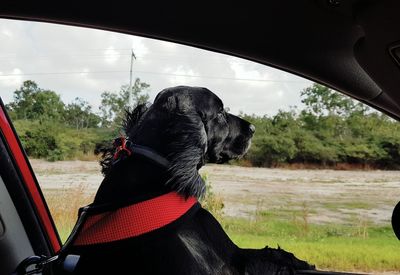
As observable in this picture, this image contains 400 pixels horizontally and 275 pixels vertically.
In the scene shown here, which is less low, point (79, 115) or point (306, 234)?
point (79, 115)

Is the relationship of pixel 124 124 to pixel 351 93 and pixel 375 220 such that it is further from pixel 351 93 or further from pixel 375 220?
pixel 375 220

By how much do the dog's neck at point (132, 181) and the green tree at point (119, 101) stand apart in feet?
1.26

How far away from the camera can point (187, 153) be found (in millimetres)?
1643

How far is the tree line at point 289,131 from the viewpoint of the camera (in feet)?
7.15

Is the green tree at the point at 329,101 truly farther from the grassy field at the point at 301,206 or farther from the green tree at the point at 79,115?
the green tree at the point at 79,115

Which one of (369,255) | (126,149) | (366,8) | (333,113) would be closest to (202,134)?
(126,149)

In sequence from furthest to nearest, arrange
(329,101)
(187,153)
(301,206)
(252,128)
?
(301,206) → (329,101) → (252,128) → (187,153)

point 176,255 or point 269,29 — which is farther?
point 269,29

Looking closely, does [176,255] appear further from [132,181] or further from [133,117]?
[133,117]

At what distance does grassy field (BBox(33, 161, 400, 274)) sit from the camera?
2168 millimetres

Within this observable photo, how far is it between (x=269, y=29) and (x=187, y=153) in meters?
0.61

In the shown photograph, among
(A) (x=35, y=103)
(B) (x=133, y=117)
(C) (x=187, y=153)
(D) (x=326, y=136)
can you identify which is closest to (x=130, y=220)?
(C) (x=187, y=153)

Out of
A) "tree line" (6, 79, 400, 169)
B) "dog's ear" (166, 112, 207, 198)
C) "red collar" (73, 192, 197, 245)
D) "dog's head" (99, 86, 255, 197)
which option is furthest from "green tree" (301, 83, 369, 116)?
"red collar" (73, 192, 197, 245)

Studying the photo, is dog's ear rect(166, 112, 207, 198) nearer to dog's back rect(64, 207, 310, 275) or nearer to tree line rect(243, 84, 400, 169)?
dog's back rect(64, 207, 310, 275)
